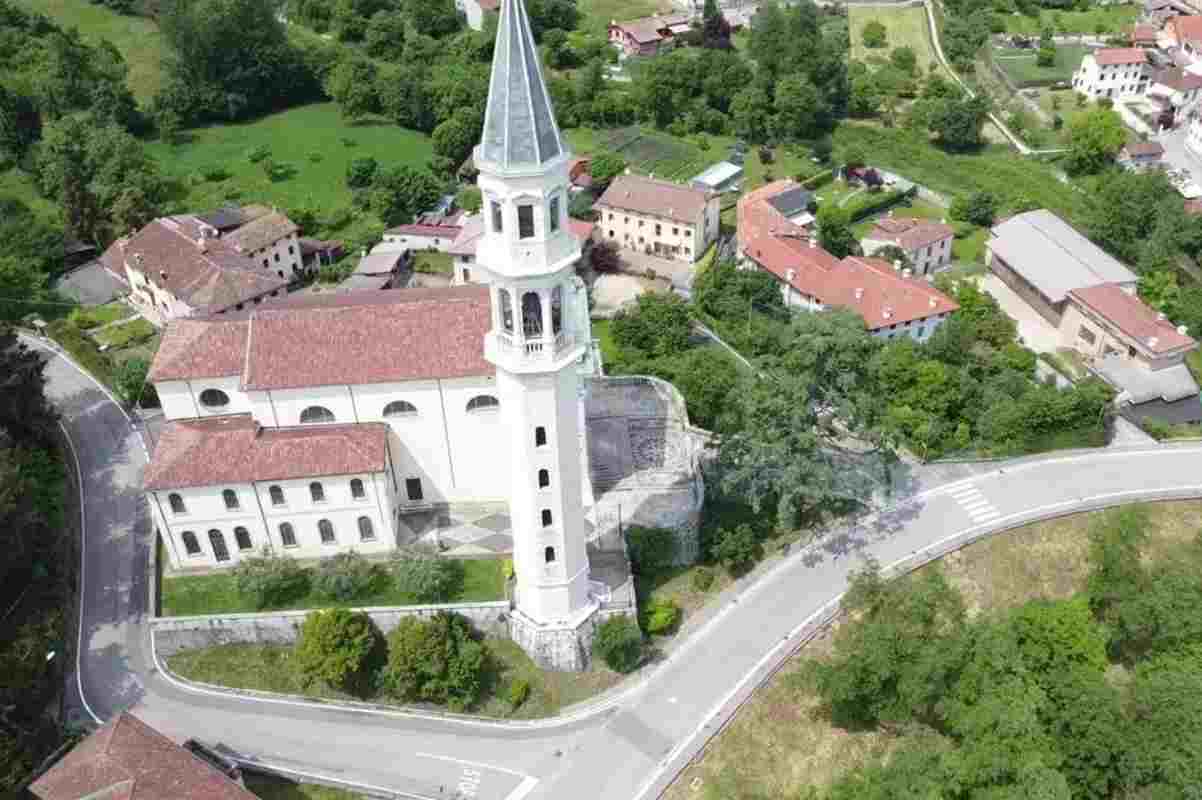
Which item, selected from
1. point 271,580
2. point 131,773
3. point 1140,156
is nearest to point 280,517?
point 271,580

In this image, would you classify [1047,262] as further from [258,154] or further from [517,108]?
[258,154]

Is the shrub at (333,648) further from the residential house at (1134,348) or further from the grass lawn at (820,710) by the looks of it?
the residential house at (1134,348)

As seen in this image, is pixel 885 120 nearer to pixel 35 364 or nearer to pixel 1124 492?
pixel 1124 492

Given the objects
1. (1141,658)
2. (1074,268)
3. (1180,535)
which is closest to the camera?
(1141,658)

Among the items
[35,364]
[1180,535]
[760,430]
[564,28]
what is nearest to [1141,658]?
[1180,535]

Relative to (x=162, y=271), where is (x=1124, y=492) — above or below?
below

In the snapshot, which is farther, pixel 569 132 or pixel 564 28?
pixel 564 28

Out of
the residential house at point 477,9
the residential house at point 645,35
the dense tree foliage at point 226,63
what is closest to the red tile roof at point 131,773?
the dense tree foliage at point 226,63
